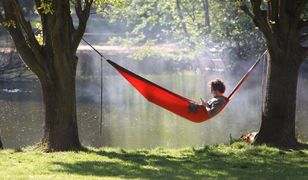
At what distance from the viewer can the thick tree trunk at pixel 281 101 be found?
28.8 ft

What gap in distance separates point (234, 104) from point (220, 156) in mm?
12092

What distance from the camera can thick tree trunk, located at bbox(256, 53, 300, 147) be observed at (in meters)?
8.77

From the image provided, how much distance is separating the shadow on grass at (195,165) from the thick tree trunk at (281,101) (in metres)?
0.59

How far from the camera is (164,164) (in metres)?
7.29

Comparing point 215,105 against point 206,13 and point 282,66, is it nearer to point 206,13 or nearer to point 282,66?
point 282,66

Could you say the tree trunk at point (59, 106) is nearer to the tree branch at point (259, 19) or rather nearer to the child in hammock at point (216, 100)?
the child in hammock at point (216, 100)

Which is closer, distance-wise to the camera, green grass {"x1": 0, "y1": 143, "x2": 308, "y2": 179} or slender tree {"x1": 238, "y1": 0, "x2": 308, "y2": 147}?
green grass {"x1": 0, "y1": 143, "x2": 308, "y2": 179}

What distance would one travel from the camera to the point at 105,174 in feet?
20.9

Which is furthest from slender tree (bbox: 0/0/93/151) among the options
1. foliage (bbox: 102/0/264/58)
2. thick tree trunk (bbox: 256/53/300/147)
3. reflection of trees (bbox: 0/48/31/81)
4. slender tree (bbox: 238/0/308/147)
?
foliage (bbox: 102/0/264/58)

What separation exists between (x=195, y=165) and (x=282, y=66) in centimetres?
247

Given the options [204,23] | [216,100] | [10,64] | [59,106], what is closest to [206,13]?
[204,23]

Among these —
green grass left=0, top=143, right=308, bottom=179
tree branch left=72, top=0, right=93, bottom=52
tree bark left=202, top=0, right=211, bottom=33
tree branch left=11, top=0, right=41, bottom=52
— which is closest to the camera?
green grass left=0, top=143, right=308, bottom=179

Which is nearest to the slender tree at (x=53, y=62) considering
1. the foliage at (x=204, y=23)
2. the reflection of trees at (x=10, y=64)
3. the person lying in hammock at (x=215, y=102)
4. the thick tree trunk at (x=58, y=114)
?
the thick tree trunk at (x=58, y=114)

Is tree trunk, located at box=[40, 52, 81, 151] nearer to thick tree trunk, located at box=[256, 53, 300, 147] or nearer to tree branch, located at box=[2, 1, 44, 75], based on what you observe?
tree branch, located at box=[2, 1, 44, 75]
